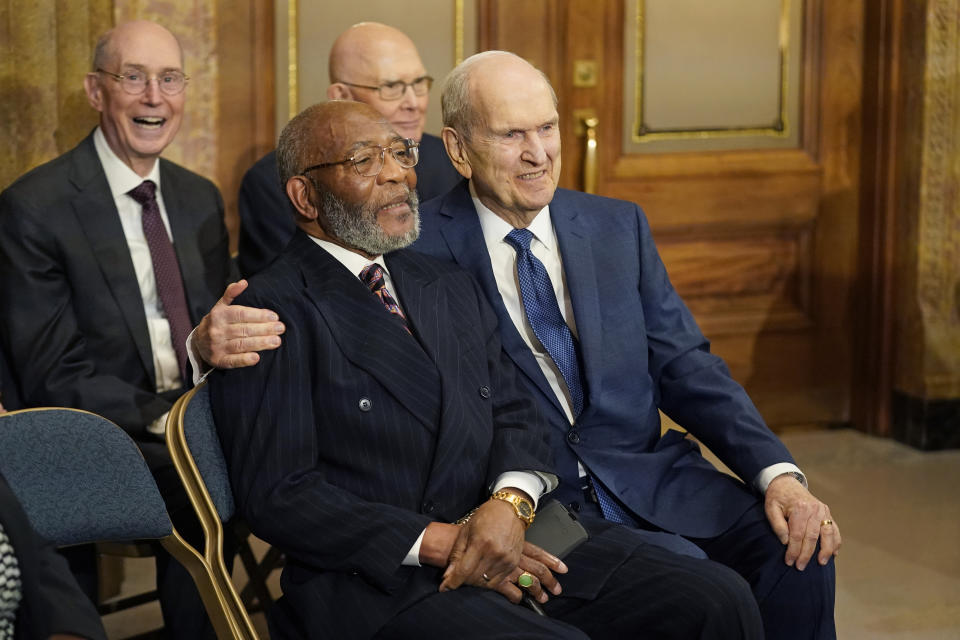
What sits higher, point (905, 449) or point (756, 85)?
point (756, 85)

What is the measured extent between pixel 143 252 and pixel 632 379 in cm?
140

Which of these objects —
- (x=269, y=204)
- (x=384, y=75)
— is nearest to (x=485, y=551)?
(x=269, y=204)

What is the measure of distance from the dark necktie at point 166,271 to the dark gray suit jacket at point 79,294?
3cm

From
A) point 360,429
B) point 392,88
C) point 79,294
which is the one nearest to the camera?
point 360,429

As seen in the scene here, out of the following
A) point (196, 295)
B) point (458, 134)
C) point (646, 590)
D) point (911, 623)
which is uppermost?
point (458, 134)

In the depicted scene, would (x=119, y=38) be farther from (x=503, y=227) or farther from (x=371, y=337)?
(x=371, y=337)

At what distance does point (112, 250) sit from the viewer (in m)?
3.21

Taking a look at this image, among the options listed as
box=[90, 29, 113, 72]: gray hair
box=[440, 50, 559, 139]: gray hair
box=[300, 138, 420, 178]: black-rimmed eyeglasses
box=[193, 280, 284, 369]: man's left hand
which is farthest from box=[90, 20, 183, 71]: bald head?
box=[193, 280, 284, 369]: man's left hand

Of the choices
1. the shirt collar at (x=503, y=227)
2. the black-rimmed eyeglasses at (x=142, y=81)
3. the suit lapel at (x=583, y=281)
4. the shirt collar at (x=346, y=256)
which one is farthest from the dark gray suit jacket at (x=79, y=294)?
the suit lapel at (x=583, y=281)

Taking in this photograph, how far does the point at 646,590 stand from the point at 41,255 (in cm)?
176

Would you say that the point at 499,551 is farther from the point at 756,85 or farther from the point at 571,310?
the point at 756,85

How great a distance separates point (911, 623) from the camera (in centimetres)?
343

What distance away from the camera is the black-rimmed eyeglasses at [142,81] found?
3400 mm

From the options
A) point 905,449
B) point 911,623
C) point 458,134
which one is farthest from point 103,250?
point 905,449
